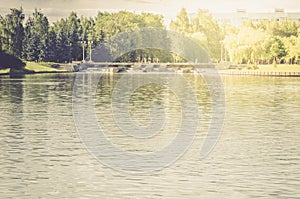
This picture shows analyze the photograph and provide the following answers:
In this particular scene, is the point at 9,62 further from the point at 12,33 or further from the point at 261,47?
the point at 261,47

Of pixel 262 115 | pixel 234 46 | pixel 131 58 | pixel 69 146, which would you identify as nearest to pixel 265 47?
pixel 234 46

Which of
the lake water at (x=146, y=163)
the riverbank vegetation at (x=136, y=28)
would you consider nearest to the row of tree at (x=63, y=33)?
the riverbank vegetation at (x=136, y=28)

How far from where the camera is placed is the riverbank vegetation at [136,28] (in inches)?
4493

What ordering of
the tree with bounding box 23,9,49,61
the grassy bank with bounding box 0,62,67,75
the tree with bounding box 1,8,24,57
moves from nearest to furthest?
the grassy bank with bounding box 0,62,67,75 → the tree with bounding box 1,8,24,57 → the tree with bounding box 23,9,49,61

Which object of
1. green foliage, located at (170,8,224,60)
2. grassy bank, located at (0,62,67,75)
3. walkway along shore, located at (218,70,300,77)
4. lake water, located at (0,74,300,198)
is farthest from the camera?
green foliage, located at (170,8,224,60)

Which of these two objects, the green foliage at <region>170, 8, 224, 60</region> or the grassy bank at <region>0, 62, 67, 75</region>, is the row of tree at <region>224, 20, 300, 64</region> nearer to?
the green foliage at <region>170, 8, 224, 60</region>

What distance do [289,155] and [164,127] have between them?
8192mm

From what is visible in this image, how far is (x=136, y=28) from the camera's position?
499 feet

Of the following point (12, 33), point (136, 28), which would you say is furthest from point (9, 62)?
point (136, 28)

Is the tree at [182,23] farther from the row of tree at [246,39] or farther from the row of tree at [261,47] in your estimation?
the row of tree at [261,47]

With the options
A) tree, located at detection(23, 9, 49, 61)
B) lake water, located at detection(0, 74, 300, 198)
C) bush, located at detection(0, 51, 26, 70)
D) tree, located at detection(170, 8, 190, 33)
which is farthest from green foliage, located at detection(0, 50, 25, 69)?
lake water, located at detection(0, 74, 300, 198)

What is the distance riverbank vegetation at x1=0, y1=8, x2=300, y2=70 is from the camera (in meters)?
114

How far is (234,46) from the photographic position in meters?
115

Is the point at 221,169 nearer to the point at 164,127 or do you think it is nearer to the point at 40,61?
the point at 164,127
